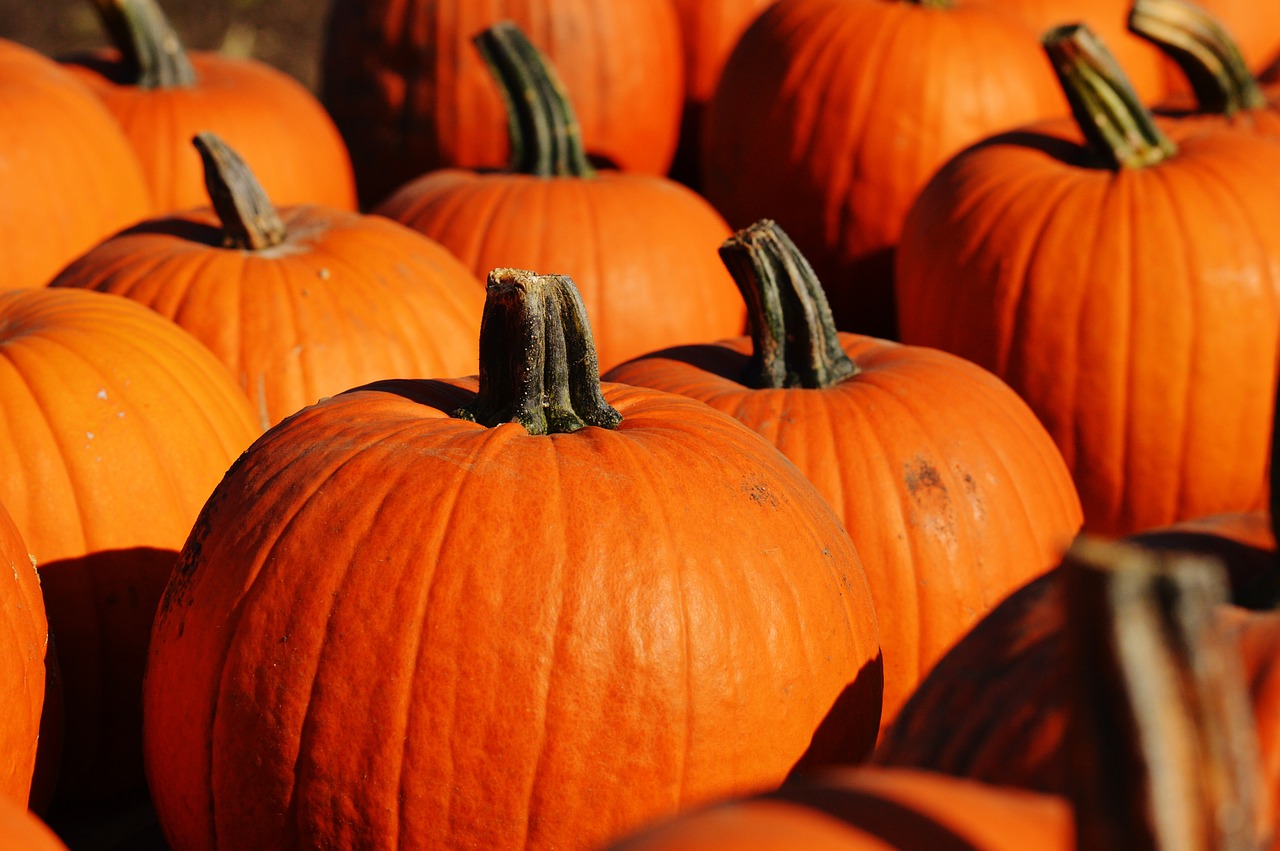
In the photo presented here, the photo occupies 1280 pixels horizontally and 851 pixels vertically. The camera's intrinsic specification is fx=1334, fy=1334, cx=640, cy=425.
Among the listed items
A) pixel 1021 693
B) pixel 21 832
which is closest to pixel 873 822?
pixel 1021 693

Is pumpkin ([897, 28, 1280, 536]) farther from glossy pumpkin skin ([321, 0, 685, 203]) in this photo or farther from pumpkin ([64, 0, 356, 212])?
pumpkin ([64, 0, 356, 212])

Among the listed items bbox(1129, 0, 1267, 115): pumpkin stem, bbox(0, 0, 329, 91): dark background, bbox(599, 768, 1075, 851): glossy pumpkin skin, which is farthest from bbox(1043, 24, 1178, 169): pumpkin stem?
bbox(0, 0, 329, 91): dark background

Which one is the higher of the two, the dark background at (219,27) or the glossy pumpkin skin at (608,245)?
the glossy pumpkin skin at (608,245)

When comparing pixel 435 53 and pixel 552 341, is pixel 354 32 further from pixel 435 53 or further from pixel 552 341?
pixel 552 341

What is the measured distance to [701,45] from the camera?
201 inches

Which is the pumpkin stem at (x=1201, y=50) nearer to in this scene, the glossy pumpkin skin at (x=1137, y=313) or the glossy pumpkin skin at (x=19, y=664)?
the glossy pumpkin skin at (x=1137, y=313)

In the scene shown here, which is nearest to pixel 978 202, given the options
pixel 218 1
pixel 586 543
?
pixel 586 543

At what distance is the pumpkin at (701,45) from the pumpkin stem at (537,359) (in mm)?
3455

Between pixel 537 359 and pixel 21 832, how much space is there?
874 mm

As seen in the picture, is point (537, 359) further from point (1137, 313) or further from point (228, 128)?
point (228, 128)

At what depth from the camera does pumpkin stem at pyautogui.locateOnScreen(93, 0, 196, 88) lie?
12.4ft

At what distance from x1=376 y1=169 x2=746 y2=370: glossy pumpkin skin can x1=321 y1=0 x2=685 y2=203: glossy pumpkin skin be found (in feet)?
2.90

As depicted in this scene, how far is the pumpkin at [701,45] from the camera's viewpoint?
16.7 ft

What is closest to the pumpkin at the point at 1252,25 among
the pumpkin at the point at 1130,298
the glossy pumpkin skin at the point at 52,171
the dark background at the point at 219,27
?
the pumpkin at the point at 1130,298
